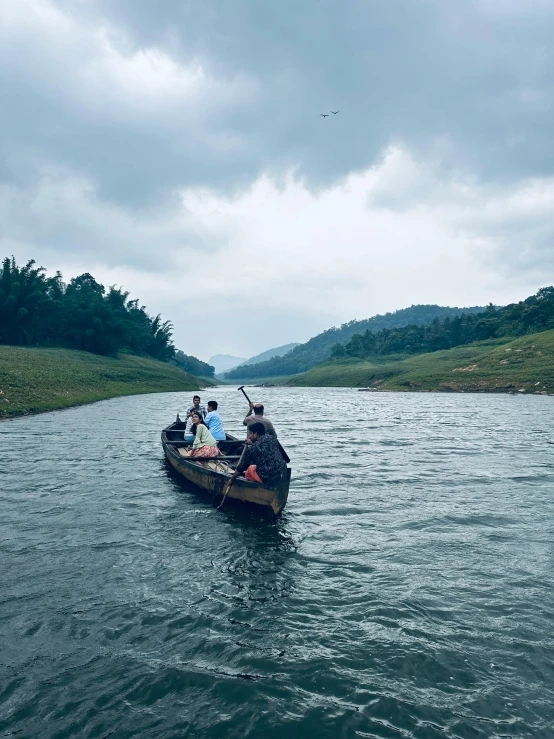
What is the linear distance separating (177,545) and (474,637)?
6.39 m

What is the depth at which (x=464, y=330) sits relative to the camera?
5935 inches

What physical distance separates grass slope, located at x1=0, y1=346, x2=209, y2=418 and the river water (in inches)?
1008

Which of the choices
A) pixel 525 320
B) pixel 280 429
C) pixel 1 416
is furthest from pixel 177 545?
pixel 525 320

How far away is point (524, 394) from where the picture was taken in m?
61.2

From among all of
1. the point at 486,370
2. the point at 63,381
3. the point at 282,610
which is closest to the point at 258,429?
the point at 282,610

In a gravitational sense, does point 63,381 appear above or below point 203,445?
above

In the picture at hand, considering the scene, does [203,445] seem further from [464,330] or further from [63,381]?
[464,330]

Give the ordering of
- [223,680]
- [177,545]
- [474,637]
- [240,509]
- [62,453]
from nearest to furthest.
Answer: [223,680]
[474,637]
[177,545]
[240,509]
[62,453]

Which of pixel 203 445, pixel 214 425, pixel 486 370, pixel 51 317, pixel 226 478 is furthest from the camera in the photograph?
pixel 51 317

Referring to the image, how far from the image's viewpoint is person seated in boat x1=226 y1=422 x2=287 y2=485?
1283cm

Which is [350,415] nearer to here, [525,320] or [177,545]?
[177,545]

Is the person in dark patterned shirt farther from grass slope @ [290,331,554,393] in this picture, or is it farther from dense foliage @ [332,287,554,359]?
dense foliage @ [332,287,554,359]

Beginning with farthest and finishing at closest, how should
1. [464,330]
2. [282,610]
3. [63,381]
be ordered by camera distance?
[464,330]
[63,381]
[282,610]

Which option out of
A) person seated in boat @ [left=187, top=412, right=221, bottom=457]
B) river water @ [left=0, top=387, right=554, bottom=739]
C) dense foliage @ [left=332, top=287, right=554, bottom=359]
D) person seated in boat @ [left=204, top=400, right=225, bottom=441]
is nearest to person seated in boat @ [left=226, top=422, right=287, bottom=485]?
river water @ [left=0, top=387, right=554, bottom=739]
